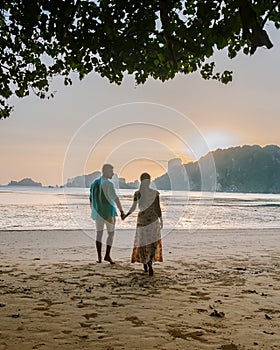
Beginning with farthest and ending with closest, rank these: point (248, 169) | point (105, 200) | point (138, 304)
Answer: point (248, 169) → point (105, 200) → point (138, 304)

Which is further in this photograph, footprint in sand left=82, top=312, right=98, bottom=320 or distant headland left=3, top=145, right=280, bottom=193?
distant headland left=3, top=145, right=280, bottom=193

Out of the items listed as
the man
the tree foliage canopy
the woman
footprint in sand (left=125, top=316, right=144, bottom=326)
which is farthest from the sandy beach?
the tree foliage canopy

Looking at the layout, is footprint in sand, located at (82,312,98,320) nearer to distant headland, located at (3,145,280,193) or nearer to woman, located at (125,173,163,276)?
woman, located at (125,173,163,276)

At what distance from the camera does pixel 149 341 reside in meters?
4.11

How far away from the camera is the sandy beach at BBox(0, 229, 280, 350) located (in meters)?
4.15

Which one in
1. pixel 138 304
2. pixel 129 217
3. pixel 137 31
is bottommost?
pixel 129 217

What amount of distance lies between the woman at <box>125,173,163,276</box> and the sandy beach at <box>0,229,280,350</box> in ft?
1.12

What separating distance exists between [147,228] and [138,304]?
7.46 ft

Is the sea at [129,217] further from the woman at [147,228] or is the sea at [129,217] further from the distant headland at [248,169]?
the distant headland at [248,169]

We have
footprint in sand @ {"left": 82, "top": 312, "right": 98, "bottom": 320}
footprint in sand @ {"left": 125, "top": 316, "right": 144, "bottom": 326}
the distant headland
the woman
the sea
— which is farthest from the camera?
the distant headland

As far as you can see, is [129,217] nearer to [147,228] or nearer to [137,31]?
[147,228]

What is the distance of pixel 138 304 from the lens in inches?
217

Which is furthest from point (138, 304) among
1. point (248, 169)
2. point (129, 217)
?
point (248, 169)

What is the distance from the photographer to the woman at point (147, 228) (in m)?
7.61
